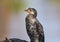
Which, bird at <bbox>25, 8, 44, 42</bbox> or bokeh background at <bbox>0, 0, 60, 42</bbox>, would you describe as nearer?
bird at <bbox>25, 8, 44, 42</bbox>

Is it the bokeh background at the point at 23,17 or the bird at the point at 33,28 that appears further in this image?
the bokeh background at the point at 23,17

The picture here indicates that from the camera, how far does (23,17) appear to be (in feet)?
6.00

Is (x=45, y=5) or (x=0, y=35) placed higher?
(x=45, y=5)

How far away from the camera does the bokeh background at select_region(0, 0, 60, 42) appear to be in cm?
182

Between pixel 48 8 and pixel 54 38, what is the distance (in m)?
0.39

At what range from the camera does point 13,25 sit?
5.98 feet

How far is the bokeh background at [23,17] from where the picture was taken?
182 centimetres

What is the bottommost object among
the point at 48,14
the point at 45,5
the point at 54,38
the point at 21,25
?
the point at 54,38

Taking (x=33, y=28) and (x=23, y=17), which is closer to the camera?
(x=33, y=28)

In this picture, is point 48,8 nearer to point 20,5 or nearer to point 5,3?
point 20,5

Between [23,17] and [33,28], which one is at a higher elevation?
[23,17]

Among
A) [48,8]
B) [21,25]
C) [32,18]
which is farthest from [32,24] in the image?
[48,8]

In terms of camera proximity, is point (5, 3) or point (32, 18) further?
point (5, 3)

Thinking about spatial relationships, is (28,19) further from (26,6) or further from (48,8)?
(48,8)
